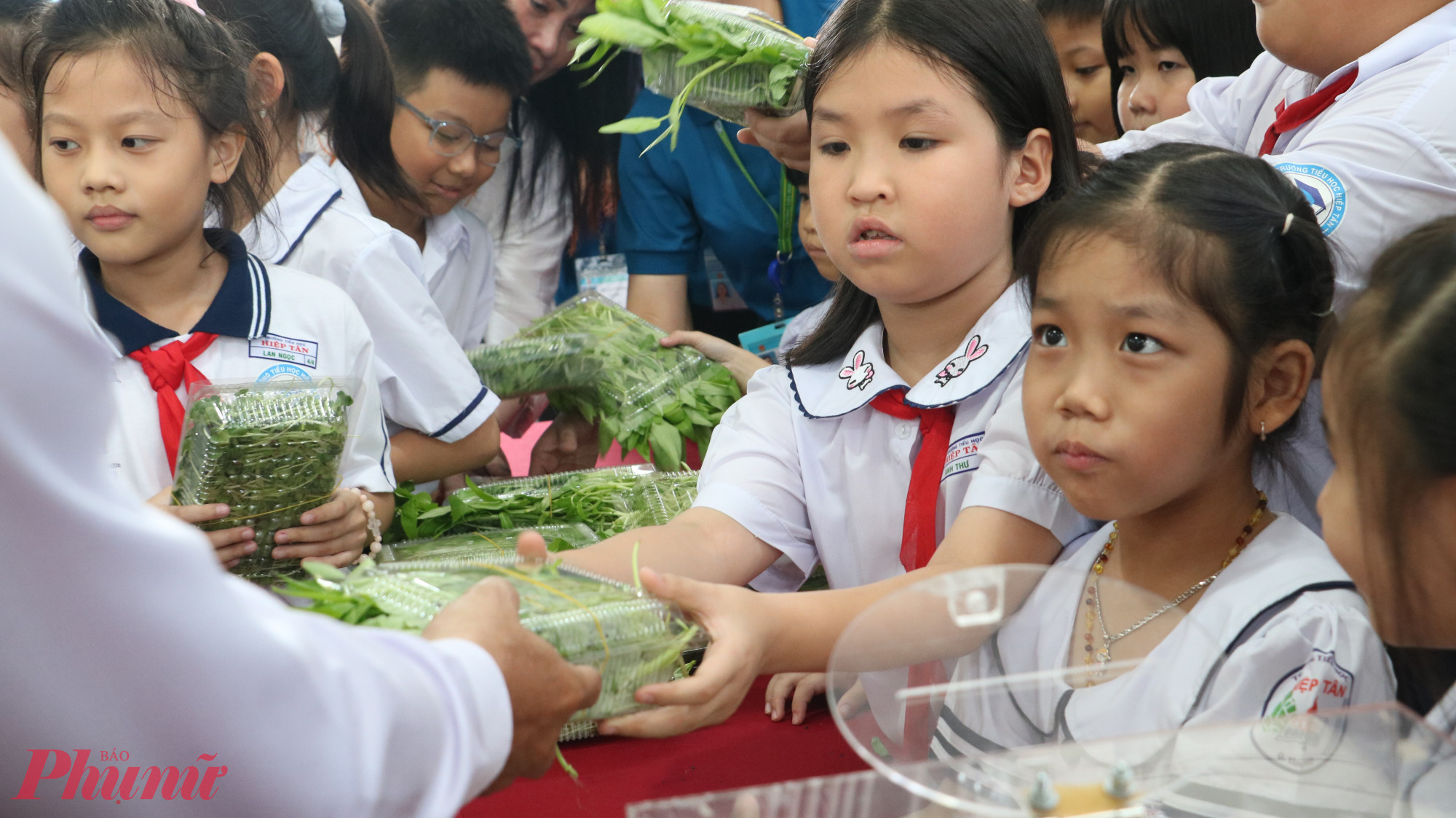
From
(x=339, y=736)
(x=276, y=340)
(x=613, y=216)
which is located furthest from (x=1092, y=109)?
(x=339, y=736)

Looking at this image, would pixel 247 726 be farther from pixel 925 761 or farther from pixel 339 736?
pixel 925 761

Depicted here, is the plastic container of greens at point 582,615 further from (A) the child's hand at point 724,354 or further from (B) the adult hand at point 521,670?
(A) the child's hand at point 724,354

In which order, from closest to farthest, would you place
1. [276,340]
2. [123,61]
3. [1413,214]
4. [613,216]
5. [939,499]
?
[1413,214], [939,499], [123,61], [276,340], [613,216]

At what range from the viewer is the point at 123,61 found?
1.76 metres

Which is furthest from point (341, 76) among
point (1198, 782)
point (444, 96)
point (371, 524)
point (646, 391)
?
point (1198, 782)

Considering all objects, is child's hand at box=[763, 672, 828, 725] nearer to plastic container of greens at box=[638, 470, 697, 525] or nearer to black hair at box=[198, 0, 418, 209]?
plastic container of greens at box=[638, 470, 697, 525]

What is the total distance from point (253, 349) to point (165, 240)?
8.8 inches

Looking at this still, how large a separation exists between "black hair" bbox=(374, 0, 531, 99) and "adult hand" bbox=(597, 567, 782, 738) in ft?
6.46

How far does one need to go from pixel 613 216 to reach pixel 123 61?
6.01 ft

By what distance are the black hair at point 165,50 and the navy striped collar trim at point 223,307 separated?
0.49ft

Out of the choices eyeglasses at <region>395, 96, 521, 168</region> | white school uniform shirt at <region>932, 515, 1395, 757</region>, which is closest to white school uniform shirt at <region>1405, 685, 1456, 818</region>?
white school uniform shirt at <region>932, 515, 1395, 757</region>

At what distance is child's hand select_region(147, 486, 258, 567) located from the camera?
1.48 m

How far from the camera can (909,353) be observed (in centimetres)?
172

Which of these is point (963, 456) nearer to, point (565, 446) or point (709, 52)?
point (709, 52)
